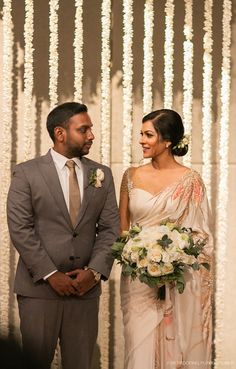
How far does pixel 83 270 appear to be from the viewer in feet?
8.98


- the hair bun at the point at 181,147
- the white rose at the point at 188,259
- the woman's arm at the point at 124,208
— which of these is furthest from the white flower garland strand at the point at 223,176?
the white rose at the point at 188,259

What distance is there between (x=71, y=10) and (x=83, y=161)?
1.23 metres

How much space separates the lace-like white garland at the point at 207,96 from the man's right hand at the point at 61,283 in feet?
4.57

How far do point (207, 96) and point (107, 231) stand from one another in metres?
1.34

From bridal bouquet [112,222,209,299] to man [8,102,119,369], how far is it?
0.17m

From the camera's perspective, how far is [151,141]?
2889 mm

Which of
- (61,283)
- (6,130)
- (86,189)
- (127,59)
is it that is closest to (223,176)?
(127,59)

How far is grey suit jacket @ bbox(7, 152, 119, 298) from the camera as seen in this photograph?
2.69 meters

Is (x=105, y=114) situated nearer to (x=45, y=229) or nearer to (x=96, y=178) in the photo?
(x=96, y=178)

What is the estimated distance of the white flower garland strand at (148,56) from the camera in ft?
12.1

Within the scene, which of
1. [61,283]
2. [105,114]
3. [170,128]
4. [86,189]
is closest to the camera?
[61,283]

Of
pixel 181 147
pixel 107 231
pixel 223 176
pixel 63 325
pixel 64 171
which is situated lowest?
pixel 63 325

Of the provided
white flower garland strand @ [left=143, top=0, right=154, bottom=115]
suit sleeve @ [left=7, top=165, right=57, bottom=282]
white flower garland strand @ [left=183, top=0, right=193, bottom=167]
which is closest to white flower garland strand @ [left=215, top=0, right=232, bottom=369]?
white flower garland strand @ [left=183, top=0, right=193, bottom=167]

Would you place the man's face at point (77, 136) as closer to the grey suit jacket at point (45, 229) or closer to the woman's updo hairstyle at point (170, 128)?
the grey suit jacket at point (45, 229)
